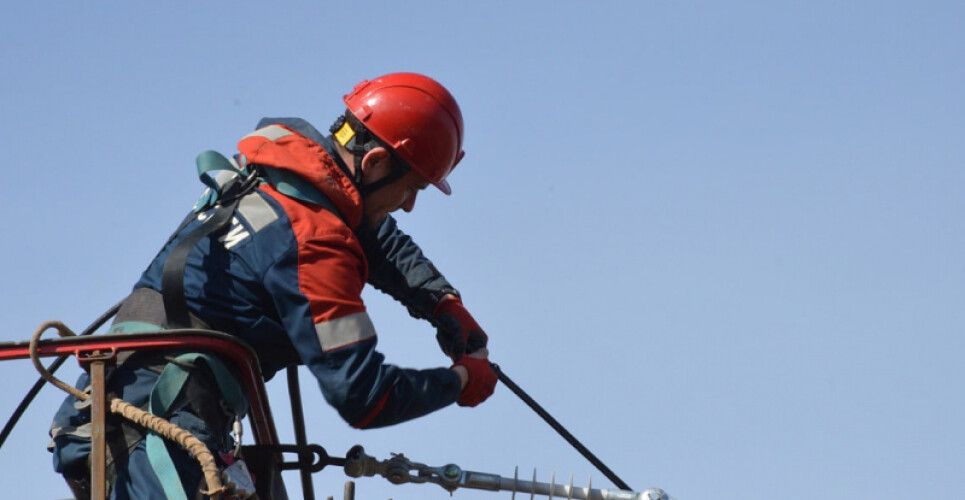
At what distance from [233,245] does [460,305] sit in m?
1.74

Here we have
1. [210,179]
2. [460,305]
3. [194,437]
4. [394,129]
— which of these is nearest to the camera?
[194,437]

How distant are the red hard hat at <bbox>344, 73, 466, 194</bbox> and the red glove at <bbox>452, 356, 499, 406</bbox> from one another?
89 centimetres

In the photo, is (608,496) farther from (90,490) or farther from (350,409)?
(90,490)

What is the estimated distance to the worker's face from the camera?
681cm

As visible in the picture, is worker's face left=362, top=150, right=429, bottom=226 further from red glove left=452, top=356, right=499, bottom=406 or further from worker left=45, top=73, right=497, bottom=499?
red glove left=452, top=356, right=499, bottom=406

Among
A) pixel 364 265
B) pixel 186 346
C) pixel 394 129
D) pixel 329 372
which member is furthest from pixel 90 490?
pixel 394 129

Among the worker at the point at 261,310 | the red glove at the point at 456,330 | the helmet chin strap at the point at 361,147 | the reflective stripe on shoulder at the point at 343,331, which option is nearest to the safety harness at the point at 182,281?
the worker at the point at 261,310

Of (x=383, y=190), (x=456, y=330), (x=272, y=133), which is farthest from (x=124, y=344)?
(x=456, y=330)

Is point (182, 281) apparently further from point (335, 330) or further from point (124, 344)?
point (335, 330)

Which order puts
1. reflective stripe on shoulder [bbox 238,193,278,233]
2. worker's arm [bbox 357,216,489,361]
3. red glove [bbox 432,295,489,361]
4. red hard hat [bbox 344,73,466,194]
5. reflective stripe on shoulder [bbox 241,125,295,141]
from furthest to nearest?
worker's arm [bbox 357,216,489,361], red glove [bbox 432,295,489,361], red hard hat [bbox 344,73,466,194], reflective stripe on shoulder [bbox 241,125,295,141], reflective stripe on shoulder [bbox 238,193,278,233]

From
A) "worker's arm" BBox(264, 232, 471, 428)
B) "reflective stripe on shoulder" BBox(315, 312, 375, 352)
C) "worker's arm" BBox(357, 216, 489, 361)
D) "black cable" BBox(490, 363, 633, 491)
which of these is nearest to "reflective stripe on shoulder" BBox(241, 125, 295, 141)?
"worker's arm" BBox(264, 232, 471, 428)

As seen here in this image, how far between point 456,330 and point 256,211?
1.51 meters

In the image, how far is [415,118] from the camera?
6.93 metres

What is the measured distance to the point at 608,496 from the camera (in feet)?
21.8
